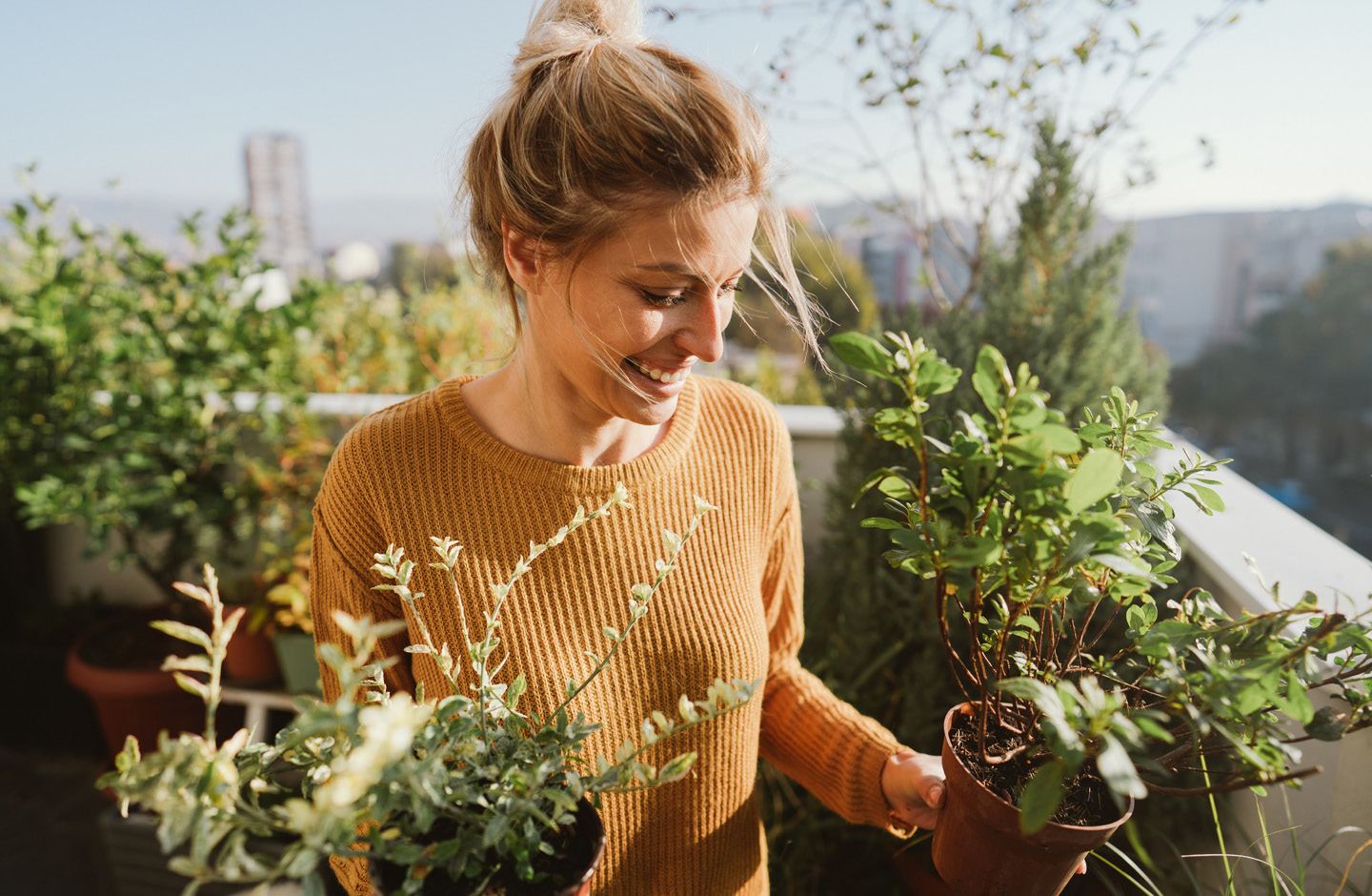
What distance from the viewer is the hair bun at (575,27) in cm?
96

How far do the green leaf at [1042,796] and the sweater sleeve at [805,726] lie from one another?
58 cm

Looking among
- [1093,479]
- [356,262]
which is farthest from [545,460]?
[356,262]

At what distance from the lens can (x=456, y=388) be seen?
1147 millimetres

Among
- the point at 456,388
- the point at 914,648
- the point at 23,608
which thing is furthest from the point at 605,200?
the point at 23,608

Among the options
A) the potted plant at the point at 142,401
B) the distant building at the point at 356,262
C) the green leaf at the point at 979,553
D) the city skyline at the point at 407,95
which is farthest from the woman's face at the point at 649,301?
the distant building at the point at 356,262

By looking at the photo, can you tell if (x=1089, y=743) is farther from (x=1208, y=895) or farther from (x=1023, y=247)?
(x=1023, y=247)

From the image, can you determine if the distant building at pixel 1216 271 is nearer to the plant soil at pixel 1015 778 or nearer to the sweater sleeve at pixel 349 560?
the plant soil at pixel 1015 778

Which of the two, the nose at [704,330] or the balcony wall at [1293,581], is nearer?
the nose at [704,330]

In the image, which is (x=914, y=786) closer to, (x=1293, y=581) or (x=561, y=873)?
(x=561, y=873)

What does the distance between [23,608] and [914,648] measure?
11.4ft

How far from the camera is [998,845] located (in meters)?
0.63

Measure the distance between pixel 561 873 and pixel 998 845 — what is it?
0.36 meters

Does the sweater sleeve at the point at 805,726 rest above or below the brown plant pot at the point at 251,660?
above

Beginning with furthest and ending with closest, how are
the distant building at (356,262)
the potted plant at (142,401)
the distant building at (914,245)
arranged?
the distant building at (356,262) < the potted plant at (142,401) < the distant building at (914,245)
